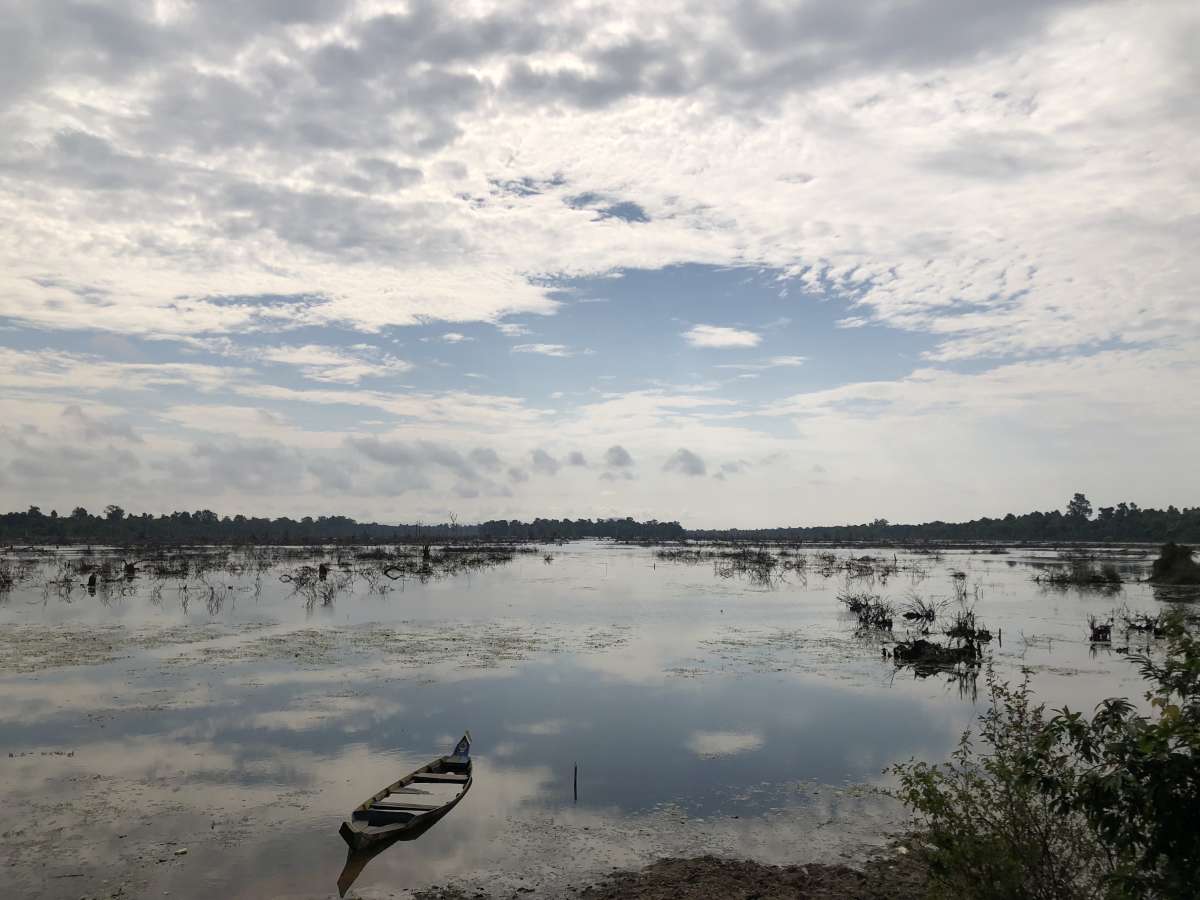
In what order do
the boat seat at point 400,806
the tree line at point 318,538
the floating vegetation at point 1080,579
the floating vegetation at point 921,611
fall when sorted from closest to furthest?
the boat seat at point 400,806
the floating vegetation at point 921,611
the floating vegetation at point 1080,579
the tree line at point 318,538

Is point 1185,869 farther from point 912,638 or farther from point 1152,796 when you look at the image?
point 912,638

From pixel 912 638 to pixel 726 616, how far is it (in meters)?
9.79

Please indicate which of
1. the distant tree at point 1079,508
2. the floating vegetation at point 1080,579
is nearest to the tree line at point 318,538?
the distant tree at point 1079,508

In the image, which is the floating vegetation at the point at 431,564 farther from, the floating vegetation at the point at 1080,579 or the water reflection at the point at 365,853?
the water reflection at the point at 365,853

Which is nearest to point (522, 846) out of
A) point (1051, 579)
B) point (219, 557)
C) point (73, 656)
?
point (73, 656)

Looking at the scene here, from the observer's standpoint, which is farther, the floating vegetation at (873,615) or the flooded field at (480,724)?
the floating vegetation at (873,615)

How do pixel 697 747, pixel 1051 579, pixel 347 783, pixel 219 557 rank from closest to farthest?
pixel 347 783, pixel 697 747, pixel 1051 579, pixel 219 557

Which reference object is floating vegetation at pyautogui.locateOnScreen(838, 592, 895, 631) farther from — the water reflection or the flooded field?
the water reflection

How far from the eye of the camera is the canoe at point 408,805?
1103 cm

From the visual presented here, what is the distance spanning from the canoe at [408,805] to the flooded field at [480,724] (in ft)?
0.88

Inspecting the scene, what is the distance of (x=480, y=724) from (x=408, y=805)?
6.00 m

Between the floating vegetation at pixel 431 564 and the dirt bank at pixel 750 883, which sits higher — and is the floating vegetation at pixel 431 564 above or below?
above

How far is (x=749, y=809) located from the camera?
41.6 ft

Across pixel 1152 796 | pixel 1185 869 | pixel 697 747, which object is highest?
pixel 1152 796
